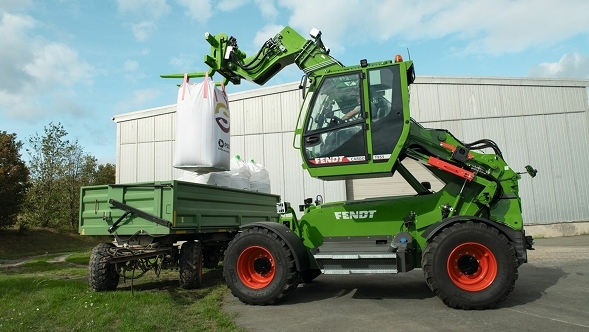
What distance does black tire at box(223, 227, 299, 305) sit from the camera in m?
5.60

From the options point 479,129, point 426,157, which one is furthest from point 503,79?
point 426,157

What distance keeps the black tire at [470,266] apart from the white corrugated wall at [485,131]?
1044 centimetres

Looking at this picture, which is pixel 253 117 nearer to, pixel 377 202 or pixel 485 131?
pixel 485 131

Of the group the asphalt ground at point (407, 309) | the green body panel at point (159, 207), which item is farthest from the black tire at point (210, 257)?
the asphalt ground at point (407, 309)

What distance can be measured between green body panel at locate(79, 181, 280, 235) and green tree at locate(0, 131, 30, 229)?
738 inches

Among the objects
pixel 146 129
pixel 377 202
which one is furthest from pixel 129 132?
pixel 377 202

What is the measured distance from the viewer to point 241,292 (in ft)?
18.9

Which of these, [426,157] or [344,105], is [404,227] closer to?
[426,157]

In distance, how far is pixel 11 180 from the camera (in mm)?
22312

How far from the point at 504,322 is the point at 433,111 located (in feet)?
42.8

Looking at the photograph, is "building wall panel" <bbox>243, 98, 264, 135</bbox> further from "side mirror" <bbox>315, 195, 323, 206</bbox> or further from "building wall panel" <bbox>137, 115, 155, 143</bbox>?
"side mirror" <bbox>315, 195, 323, 206</bbox>

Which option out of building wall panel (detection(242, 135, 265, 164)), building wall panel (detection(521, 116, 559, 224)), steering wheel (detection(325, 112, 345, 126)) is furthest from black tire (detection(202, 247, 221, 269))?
building wall panel (detection(521, 116, 559, 224))

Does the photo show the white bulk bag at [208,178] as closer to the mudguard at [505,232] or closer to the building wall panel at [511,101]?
the mudguard at [505,232]

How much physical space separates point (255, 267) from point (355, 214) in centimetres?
A: 165
